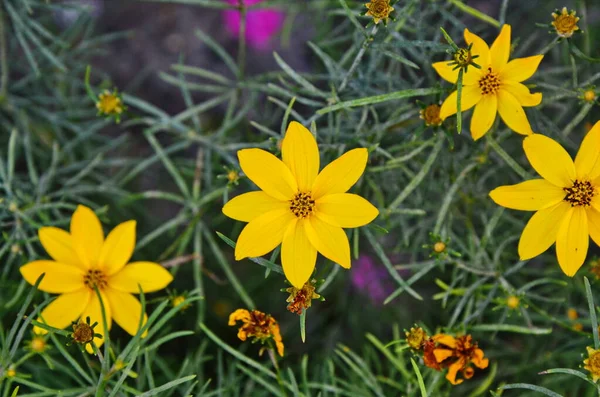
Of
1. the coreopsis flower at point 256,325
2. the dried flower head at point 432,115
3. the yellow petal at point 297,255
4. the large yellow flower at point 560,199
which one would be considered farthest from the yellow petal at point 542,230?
the coreopsis flower at point 256,325

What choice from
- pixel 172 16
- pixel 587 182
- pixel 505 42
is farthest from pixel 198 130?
pixel 172 16

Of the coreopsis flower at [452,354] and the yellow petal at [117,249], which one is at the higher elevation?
the yellow petal at [117,249]

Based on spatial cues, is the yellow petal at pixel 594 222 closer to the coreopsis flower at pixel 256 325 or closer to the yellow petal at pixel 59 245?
the coreopsis flower at pixel 256 325

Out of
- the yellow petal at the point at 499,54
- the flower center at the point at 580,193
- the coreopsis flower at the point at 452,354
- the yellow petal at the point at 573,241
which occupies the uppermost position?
the yellow petal at the point at 499,54

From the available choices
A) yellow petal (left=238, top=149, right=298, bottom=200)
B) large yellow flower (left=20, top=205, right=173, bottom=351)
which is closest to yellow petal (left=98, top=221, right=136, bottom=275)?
large yellow flower (left=20, top=205, right=173, bottom=351)

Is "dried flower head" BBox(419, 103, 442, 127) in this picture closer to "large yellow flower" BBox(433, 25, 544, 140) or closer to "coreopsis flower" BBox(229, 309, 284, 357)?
"large yellow flower" BBox(433, 25, 544, 140)

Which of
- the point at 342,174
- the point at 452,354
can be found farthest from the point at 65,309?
the point at 452,354
